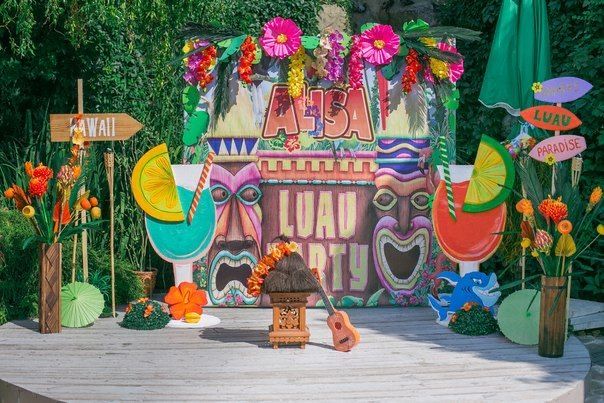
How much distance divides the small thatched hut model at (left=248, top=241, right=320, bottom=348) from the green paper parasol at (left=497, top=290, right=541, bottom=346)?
146cm

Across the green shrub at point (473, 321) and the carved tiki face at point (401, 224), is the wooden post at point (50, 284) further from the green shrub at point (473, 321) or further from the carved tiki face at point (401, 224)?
the green shrub at point (473, 321)

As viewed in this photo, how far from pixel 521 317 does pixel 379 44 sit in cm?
244

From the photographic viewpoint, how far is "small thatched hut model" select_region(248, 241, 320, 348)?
635 centimetres

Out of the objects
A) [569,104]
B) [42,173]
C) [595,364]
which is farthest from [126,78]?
[595,364]

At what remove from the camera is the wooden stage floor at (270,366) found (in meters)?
5.55

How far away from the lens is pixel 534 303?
677cm

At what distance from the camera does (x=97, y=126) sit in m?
7.26

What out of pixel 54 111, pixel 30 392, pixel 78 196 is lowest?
pixel 30 392

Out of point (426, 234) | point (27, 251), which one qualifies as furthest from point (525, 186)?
point (27, 251)

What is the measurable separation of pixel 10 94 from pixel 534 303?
20.3 feet

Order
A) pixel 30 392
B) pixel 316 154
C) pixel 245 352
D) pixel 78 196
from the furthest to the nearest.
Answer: pixel 316 154 → pixel 78 196 → pixel 245 352 → pixel 30 392

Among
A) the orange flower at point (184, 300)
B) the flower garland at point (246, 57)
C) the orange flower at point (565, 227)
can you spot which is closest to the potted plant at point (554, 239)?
the orange flower at point (565, 227)

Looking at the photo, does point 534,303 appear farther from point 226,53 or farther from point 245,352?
point 226,53

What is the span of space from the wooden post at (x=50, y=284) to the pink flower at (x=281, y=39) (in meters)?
2.27
